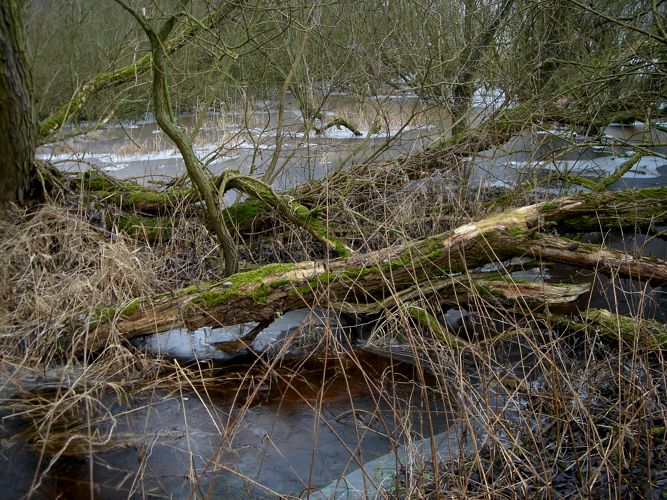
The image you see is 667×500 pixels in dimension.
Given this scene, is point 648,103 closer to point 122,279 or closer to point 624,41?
point 624,41

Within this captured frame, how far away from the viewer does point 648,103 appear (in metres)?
7.16

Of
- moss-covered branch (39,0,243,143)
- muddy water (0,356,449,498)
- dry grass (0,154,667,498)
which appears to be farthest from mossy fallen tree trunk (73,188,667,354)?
moss-covered branch (39,0,243,143)

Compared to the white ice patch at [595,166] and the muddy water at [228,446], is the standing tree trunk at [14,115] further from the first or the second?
the white ice patch at [595,166]

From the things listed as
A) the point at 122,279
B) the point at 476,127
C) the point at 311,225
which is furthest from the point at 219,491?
the point at 476,127

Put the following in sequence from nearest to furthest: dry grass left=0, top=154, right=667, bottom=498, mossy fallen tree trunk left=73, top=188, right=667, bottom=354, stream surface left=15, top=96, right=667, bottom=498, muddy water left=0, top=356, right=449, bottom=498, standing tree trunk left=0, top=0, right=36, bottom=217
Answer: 1. dry grass left=0, top=154, right=667, bottom=498
2. stream surface left=15, top=96, right=667, bottom=498
3. muddy water left=0, top=356, right=449, bottom=498
4. mossy fallen tree trunk left=73, top=188, right=667, bottom=354
5. standing tree trunk left=0, top=0, right=36, bottom=217

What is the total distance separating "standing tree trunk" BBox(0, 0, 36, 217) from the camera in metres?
5.02

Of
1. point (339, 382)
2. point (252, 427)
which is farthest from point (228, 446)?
point (339, 382)

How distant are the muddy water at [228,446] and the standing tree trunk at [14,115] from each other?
2370 mm

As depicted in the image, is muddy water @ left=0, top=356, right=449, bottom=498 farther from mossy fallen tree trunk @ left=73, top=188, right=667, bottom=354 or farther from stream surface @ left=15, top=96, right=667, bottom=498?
mossy fallen tree trunk @ left=73, top=188, right=667, bottom=354

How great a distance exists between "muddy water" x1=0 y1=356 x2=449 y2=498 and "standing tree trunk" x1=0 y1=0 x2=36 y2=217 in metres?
2.37

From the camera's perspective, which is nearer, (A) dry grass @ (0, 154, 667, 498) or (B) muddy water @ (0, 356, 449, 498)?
(A) dry grass @ (0, 154, 667, 498)

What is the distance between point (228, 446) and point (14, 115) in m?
3.53

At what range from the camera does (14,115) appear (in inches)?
207

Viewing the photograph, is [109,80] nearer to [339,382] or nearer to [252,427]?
[339,382]
